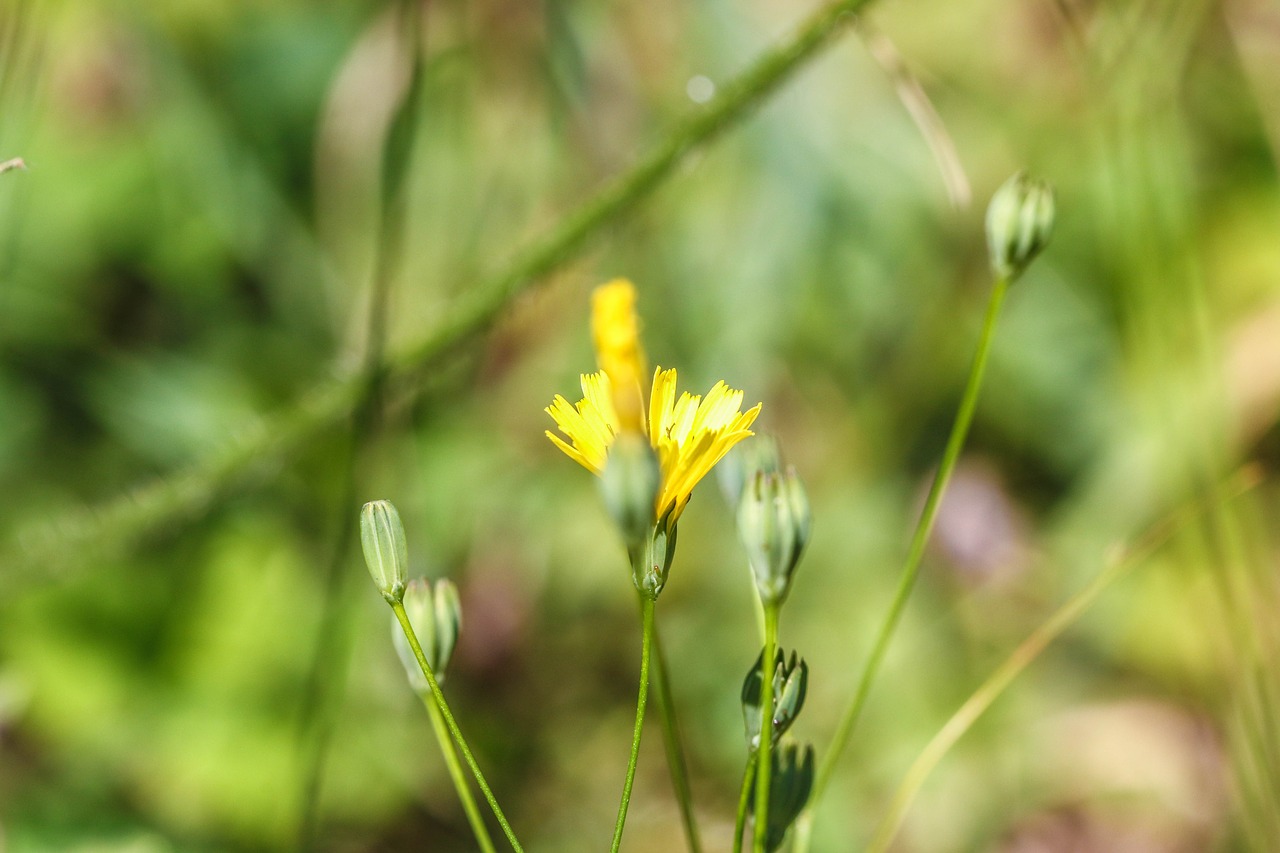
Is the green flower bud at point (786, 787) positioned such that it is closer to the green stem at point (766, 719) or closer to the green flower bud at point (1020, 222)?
the green stem at point (766, 719)

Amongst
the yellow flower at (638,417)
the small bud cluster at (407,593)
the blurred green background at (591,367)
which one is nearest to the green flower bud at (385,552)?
the small bud cluster at (407,593)

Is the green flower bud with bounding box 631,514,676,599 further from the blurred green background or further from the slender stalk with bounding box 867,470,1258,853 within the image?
A: the blurred green background

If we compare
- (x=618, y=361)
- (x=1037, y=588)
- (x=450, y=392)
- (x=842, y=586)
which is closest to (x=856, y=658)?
(x=842, y=586)

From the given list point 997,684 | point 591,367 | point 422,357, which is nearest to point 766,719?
point 997,684

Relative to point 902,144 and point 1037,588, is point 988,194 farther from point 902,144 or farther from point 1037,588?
point 1037,588

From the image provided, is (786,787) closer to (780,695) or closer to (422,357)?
(780,695)
